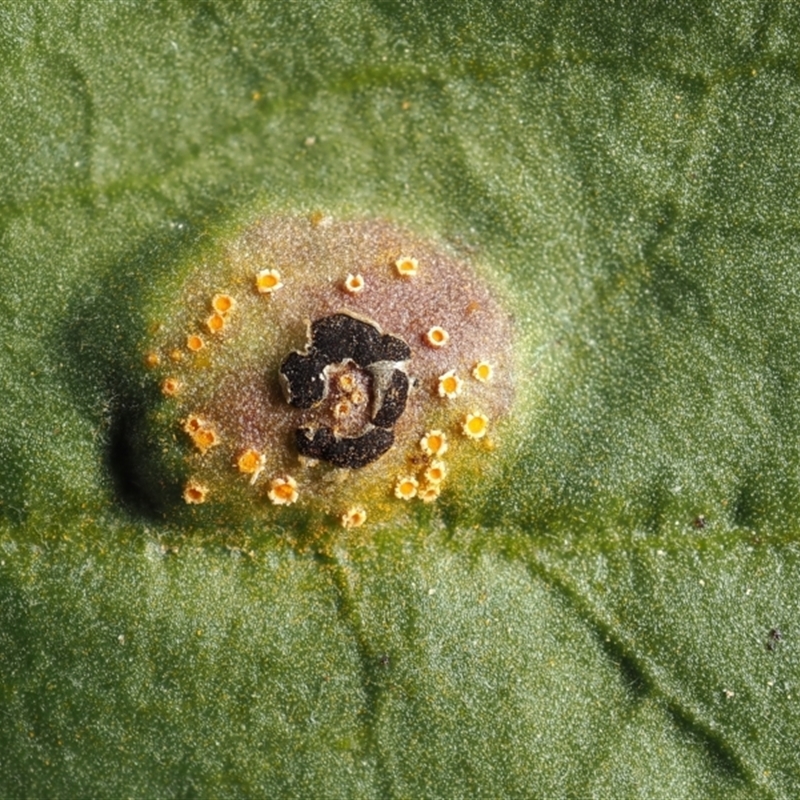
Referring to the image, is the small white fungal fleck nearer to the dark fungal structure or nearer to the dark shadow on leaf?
the dark fungal structure

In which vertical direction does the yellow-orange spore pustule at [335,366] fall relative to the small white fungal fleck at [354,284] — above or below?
below

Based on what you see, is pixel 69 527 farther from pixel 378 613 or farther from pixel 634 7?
pixel 634 7

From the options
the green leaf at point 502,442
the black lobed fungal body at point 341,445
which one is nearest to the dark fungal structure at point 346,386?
the black lobed fungal body at point 341,445

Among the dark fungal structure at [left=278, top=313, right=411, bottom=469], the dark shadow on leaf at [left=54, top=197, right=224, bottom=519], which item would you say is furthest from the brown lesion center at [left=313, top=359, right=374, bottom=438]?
the dark shadow on leaf at [left=54, top=197, right=224, bottom=519]

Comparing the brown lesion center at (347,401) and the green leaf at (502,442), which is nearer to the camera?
the brown lesion center at (347,401)

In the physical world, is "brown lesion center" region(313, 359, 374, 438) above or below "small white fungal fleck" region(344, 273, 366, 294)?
below

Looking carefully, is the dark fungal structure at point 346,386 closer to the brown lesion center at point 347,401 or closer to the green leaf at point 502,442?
the brown lesion center at point 347,401
